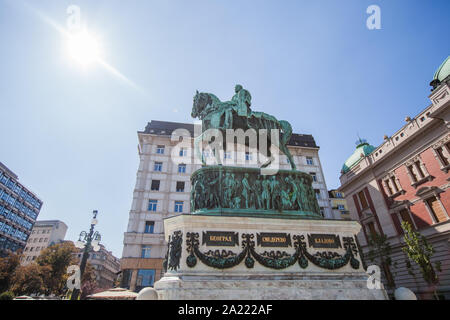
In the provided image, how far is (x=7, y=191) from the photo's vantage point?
54312mm

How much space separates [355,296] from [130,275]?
2655 cm

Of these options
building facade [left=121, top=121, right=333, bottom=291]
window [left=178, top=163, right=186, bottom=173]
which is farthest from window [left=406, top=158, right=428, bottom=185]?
window [left=178, top=163, right=186, bottom=173]

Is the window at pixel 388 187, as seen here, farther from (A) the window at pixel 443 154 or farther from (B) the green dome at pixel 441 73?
(B) the green dome at pixel 441 73

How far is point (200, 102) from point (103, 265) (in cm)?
9265

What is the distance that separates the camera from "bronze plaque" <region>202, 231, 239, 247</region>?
624 cm

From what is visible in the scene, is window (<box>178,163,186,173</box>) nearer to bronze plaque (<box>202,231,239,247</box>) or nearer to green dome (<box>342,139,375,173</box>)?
green dome (<box>342,139,375,173</box>)

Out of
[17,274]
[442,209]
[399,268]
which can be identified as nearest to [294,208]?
[442,209]

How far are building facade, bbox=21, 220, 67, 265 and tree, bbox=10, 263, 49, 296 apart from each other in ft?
182

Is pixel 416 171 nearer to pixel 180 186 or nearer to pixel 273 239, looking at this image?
pixel 273 239

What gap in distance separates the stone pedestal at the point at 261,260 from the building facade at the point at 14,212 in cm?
6217

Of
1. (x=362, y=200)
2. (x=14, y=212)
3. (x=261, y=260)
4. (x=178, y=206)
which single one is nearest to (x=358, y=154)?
(x=362, y=200)

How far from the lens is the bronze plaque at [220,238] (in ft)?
20.5
